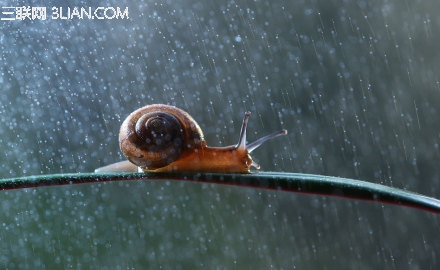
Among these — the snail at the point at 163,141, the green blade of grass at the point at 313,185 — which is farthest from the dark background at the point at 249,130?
the green blade of grass at the point at 313,185

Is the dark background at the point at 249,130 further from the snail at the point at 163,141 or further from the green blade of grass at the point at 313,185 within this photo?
the green blade of grass at the point at 313,185

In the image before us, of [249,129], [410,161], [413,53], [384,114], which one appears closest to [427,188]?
[410,161]

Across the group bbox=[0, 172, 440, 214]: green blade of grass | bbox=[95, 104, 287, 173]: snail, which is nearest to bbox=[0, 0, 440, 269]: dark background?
bbox=[95, 104, 287, 173]: snail

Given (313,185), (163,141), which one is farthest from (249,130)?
(313,185)

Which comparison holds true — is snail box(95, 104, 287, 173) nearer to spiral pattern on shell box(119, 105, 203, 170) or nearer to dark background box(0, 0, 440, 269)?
spiral pattern on shell box(119, 105, 203, 170)

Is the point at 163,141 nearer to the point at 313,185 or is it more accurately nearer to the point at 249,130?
the point at 313,185

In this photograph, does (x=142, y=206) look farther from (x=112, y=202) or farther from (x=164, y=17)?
(x=164, y=17)
